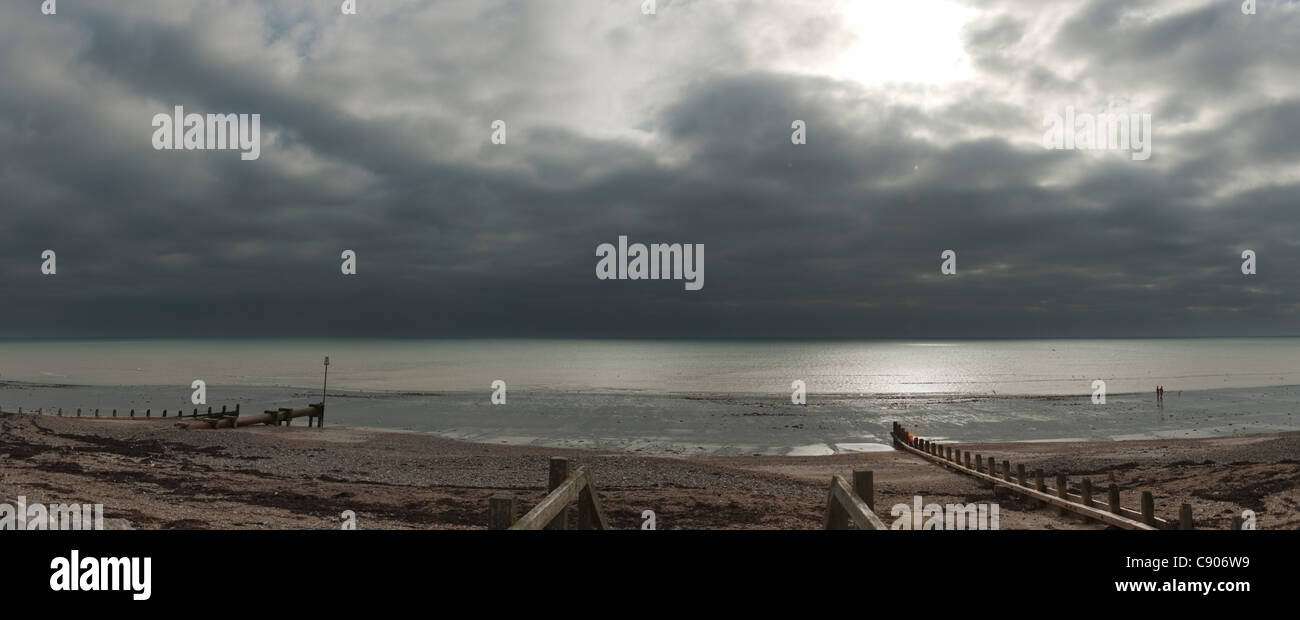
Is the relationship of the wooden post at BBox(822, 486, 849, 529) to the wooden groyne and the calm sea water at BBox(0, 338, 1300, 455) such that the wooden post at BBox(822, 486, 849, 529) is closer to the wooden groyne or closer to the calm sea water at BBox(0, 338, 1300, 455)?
the calm sea water at BBox(0, 338, 1300, 455)

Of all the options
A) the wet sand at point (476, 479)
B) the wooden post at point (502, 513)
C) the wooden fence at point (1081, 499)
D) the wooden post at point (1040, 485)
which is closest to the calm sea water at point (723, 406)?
the wet sand at point (476, 479)

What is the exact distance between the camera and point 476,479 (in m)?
21.5

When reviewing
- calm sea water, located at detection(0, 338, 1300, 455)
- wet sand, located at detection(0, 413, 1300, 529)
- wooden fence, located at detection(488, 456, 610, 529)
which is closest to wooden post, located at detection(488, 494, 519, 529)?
wooden fence, located at detection(488, 456, 610, 529)

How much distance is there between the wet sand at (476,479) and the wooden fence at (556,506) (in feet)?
24.0

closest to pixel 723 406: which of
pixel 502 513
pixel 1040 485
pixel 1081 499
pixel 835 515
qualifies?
pixel 1040 485

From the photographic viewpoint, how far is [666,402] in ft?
198

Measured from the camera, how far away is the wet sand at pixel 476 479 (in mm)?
13797

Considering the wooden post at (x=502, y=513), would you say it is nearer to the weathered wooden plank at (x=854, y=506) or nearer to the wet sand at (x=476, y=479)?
the weathered wooden plank at (x=854, y=506)

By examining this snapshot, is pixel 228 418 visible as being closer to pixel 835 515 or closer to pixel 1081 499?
pixel 835 515

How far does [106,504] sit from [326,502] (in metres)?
4.11

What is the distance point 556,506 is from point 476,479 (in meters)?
17.8
